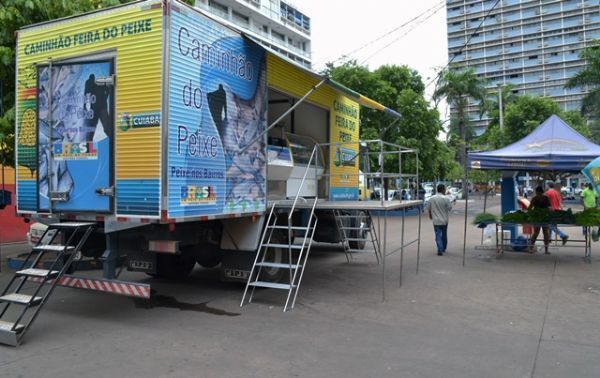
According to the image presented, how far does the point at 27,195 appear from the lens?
6645mm

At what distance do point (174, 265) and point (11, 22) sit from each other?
508 cm

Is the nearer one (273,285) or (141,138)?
(141,138)

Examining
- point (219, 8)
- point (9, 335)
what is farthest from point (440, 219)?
point (219, 8)

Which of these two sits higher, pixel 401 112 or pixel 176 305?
pixel 401 112

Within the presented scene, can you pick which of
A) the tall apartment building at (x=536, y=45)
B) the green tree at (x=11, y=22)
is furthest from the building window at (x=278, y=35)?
the green tree at (x=11, y=22)

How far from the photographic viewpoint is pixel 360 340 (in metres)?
5.24

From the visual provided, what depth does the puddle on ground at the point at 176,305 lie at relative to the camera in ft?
21.1

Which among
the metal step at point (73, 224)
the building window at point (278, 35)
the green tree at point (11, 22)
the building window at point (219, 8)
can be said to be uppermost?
Answer: the building window at point (278, 35)

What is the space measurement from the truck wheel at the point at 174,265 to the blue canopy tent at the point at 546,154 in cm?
627

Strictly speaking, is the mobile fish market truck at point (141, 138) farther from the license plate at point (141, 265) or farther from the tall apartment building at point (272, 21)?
the tall apartment building at point (272, 21)

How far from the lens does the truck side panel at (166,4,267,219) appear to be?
561 centimetres

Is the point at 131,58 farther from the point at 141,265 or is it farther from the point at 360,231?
the point at 360,231

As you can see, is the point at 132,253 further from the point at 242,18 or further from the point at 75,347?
the point at 242,18

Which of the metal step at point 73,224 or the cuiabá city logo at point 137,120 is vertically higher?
the cuiabá city logo at point 137,120
